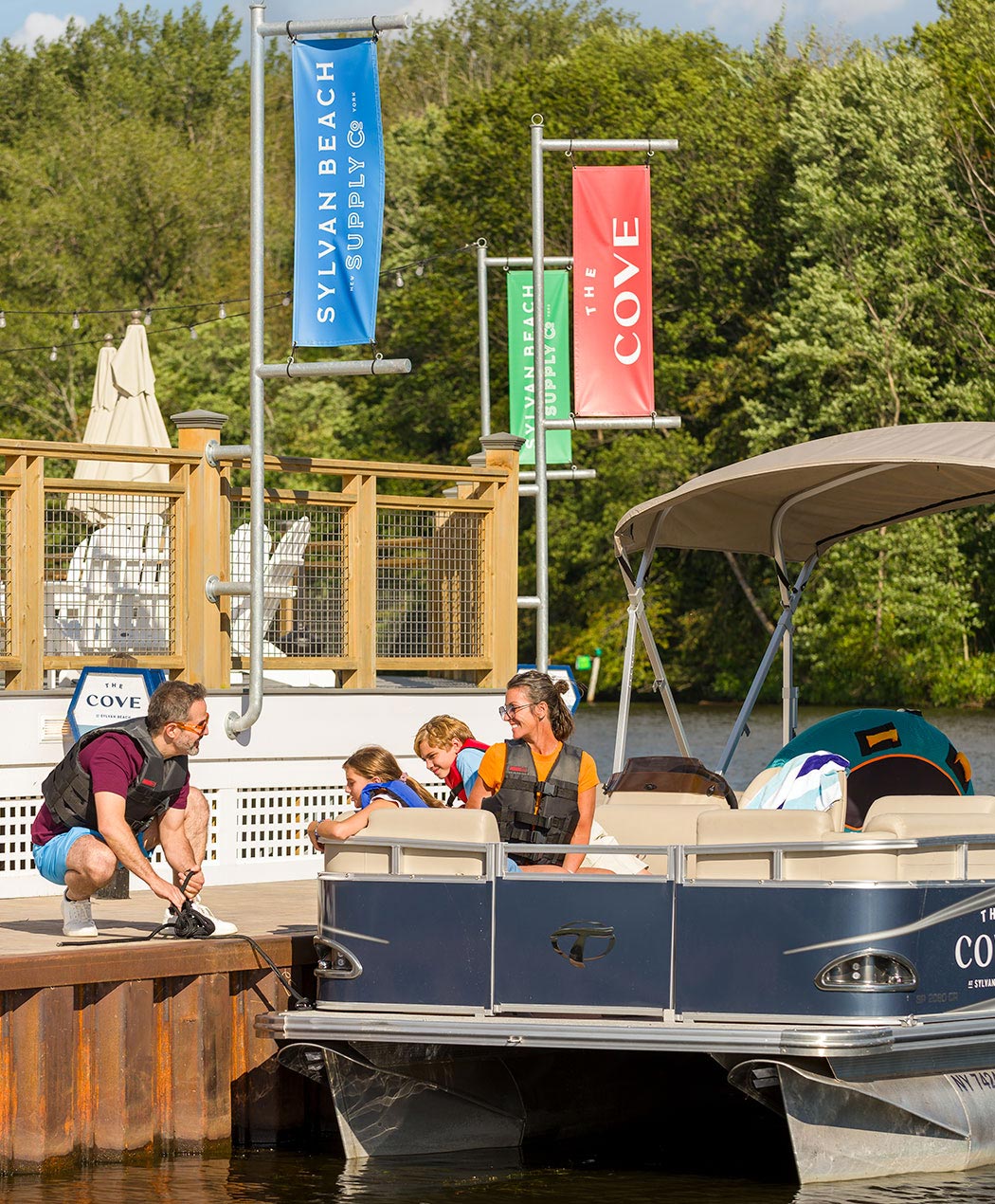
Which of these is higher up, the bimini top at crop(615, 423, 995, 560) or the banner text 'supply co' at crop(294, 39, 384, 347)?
the banner text 'supply co' at crop(294, 39, 384, 347)

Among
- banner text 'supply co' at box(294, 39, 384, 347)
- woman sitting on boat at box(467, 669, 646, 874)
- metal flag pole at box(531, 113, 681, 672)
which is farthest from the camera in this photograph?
metal flag pole at box(531, 113, 681, 672)

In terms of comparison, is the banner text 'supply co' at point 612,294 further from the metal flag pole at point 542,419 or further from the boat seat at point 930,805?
the boat seat at point 930,805

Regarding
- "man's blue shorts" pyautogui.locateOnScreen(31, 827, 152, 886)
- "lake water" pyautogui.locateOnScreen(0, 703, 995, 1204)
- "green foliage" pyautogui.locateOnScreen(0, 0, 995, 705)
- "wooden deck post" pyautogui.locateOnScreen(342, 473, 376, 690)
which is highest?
"green foliage" pyautogui.locateOnScreen(0, 0, 995, 705)

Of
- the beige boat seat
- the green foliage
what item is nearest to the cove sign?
the beige boat seat

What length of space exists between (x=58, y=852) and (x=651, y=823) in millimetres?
2945

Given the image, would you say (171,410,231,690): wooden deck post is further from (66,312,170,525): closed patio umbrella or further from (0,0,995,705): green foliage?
(0,0,995,705): green foliage

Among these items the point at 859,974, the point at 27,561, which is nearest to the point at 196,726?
the point at 27,561

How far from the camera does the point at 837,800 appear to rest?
9.41 metres

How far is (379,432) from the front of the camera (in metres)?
54.8

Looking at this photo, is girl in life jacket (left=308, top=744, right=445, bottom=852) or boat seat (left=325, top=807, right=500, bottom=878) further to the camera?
girl in life jacket (left=308, top=744, right=445, bottom=852)

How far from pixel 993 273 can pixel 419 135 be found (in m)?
19.9

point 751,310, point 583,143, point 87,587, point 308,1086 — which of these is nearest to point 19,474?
point 87,587

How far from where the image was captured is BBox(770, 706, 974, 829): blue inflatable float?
11.0 metres

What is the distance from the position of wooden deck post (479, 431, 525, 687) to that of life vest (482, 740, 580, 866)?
216 inches
